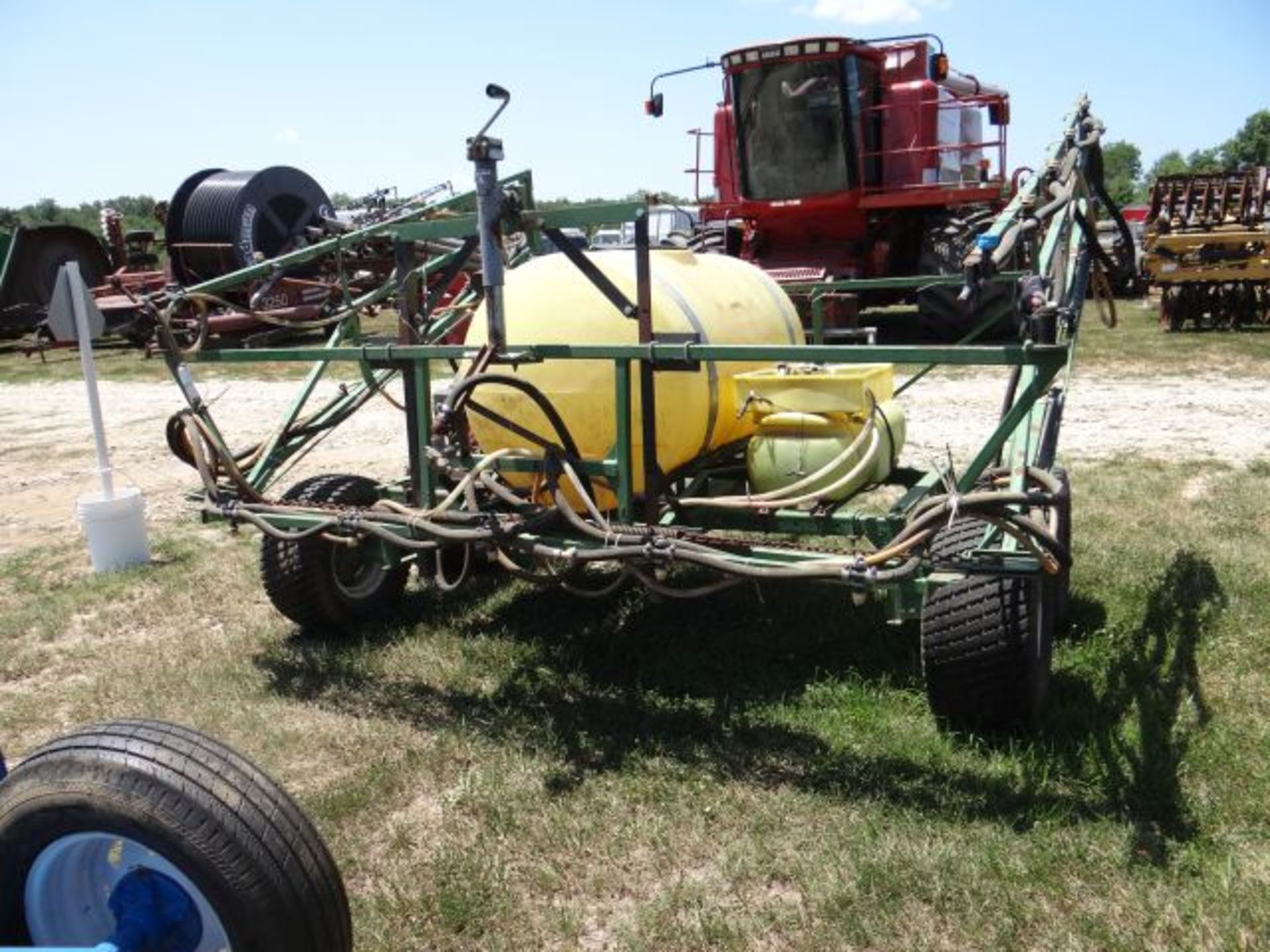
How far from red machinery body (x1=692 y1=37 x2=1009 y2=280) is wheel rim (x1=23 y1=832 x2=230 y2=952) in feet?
35.1

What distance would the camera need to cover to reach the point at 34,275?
19891 mm

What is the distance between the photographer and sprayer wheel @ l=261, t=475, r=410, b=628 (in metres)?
4.48

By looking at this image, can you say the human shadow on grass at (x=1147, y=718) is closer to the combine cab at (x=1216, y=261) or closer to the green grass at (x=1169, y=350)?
the green grass at (x=1169, y=350)

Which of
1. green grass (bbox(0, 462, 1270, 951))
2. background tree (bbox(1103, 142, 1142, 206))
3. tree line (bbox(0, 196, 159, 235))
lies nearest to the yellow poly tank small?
green grass (bbox(0, 462, 1270, 951))

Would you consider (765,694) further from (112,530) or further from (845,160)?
(845,160)

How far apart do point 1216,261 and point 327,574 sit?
1258 centimetres

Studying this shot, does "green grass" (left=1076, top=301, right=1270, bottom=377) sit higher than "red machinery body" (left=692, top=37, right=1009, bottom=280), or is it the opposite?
"red machinery body" (left=692, top=37, right=1009, bottom=280)

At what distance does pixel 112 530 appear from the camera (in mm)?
5793

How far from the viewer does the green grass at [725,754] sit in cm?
270

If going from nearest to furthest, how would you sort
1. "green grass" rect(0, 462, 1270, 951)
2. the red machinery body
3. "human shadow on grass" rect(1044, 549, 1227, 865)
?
"green grass" rect(0, 462, 1270, 951) → "human shadow on grass" rect(1044, 549, 1227, 865) → the red machinery body

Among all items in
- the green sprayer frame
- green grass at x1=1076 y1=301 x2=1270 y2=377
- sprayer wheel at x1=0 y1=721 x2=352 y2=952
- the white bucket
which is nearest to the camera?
sprayer wheel at x1=0 y1=721 x2=352 y2=952

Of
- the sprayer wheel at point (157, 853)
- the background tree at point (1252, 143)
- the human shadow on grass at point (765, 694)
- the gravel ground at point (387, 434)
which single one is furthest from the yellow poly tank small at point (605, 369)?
the background tree at point (1252, 143)

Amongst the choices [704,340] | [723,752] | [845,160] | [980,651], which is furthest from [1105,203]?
[845,160]

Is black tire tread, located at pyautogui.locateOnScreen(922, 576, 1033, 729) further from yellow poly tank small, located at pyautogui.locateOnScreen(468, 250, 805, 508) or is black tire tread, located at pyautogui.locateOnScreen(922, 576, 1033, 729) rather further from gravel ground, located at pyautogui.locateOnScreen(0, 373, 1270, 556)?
gravel ground, located at pyautogui.locateOnScreen(0, 373, 1270, 556)
